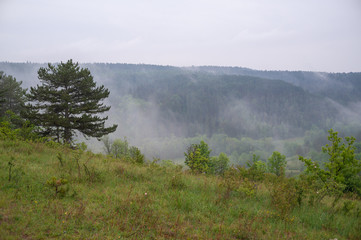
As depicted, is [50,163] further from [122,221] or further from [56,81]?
[56,81]

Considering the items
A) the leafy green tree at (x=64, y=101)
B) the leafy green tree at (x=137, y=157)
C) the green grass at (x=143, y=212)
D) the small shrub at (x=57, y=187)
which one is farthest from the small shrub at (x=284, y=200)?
the leafy green tree at (x=64, y=101)

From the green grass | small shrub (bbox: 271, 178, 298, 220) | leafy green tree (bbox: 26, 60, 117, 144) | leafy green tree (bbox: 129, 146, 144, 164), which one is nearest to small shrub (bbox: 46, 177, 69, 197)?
the green grass

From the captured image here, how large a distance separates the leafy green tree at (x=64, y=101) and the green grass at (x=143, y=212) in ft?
44.7

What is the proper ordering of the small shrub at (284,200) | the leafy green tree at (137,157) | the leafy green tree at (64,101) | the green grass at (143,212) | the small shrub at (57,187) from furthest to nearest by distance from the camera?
1. the leafy green tree at (64,101)
2. the leafy green tree at (137,157)
3. the small shrub at (284,200)
4. the small shrub at (57,187)
5. the green grass at (143,212)

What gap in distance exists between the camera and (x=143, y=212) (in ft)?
15.5

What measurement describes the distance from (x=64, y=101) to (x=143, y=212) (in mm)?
18659

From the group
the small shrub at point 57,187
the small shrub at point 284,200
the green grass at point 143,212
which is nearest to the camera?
the green grass at point 143,212

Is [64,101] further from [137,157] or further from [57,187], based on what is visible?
[57,187]

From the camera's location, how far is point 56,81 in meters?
20.4

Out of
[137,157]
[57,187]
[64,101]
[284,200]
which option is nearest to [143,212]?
[57,187]

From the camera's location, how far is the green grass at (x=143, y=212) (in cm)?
398

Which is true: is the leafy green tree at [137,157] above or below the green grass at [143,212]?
below

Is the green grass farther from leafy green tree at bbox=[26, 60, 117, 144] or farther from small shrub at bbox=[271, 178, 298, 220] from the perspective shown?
leafy green tree at bbox=[26, 60, 117, 144]

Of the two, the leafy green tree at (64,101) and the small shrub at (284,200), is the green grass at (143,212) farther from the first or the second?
the leafy green tree at (64,101)
